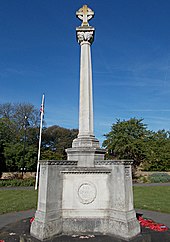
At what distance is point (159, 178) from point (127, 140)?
8.37 metres

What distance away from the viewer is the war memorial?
213 inches

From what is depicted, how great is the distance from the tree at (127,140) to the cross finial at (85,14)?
29.3 m

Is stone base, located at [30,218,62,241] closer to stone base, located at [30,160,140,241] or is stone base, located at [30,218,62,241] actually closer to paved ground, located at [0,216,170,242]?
stone base, located at [30,160,140,241]

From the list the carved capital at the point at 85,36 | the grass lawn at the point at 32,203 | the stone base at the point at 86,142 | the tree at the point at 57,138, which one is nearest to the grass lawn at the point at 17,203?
the grass lawn at the point at 32,203

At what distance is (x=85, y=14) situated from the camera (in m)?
8.08

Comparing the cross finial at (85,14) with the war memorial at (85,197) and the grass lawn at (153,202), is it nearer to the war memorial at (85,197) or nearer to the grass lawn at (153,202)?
the war memorial at (85,197)

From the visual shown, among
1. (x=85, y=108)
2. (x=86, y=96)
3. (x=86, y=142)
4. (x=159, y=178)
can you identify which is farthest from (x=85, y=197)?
(x=159, y=178)

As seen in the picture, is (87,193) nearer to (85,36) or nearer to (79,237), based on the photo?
(79,237)

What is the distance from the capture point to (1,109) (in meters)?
45.6

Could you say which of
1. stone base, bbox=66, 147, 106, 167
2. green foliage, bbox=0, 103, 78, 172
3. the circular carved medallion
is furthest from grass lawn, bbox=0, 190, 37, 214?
green foliage, bbox=0, 103, 78, 172

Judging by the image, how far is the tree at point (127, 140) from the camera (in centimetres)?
3572

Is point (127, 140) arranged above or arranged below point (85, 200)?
above

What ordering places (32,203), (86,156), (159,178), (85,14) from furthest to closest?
(159,178) < (32,203) < (85,14) < (86,156)

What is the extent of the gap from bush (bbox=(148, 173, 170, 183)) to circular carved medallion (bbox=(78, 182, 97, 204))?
2880 cm
